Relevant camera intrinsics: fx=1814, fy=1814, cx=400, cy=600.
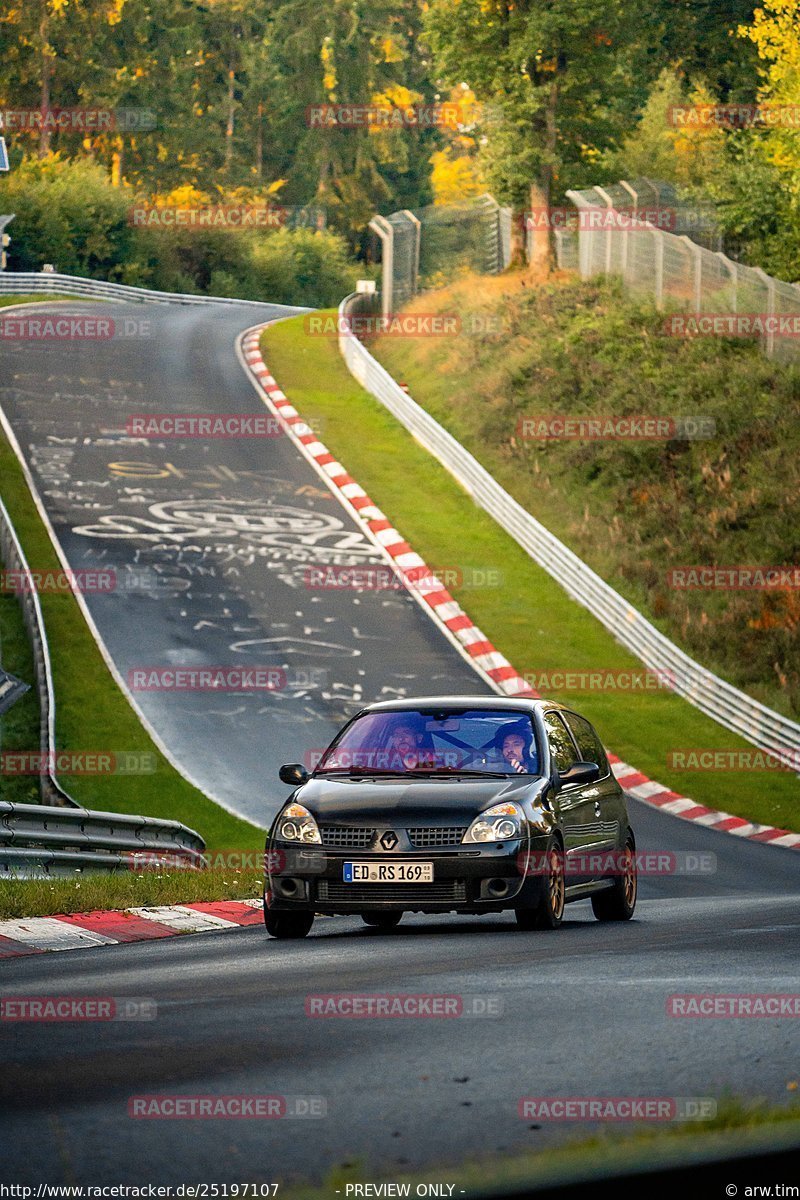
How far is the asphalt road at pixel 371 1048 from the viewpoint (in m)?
4.92

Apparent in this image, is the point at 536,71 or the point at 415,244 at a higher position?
the point at 536,71

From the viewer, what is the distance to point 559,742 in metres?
12.8

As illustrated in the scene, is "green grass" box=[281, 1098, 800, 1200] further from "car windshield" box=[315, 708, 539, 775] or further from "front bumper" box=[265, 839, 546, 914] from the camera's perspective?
"car windshield" box=[315, 708, 539, 775]

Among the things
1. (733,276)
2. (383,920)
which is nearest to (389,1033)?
(383,920)

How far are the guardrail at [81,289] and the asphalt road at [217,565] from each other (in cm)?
1685

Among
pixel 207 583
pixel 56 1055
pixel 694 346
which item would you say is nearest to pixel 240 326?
pixel 694 346

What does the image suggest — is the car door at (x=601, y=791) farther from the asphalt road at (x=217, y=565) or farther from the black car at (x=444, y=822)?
the asphalt road at (x=217, y=565)

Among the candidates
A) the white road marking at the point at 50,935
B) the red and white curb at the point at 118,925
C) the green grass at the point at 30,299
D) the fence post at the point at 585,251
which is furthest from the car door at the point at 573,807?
the green grass at the point at 30,299

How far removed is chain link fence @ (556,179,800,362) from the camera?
39.0m

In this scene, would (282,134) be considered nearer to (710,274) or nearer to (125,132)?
(125,132)

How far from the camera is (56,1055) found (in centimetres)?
661

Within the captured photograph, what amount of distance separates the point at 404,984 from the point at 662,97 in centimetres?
6023

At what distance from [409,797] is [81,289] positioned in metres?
59.6

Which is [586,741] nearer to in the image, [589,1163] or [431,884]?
[431,884]
